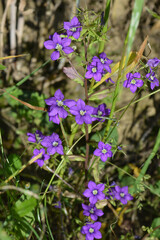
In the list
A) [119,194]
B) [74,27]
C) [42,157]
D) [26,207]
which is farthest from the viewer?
[119,194]

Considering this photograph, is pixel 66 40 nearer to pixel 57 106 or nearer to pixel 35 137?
pixel 57 106

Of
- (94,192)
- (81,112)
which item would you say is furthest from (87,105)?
(94,192)

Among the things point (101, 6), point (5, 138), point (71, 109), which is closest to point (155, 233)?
point (71, 109)

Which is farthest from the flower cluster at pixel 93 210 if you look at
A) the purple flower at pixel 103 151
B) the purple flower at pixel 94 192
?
the purple flower at pixel 103 151

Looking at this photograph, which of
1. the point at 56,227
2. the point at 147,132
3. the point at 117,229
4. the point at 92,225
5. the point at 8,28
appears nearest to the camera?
the point at 92,225

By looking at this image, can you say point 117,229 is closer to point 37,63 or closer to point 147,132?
point 147,132

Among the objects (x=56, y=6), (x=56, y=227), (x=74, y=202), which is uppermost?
(x=56, y=6)
